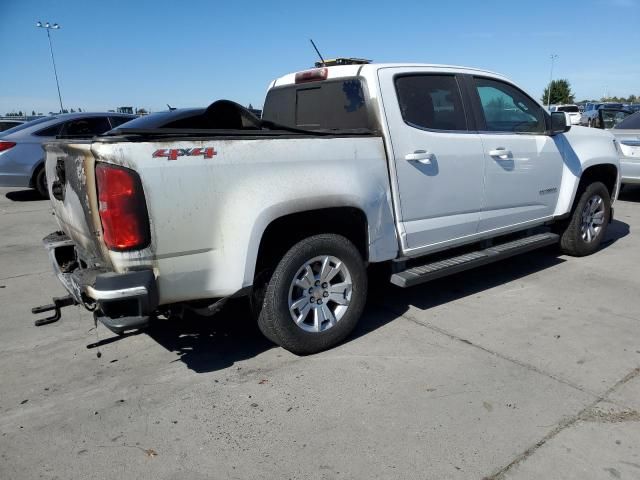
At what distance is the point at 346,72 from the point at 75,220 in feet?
7.44

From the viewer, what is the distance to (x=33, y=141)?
382 inches

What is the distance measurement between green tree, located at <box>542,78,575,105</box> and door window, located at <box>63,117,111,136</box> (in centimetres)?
7602

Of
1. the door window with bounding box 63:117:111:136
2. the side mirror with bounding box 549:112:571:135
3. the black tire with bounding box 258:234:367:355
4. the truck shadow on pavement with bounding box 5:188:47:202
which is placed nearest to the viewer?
the black tire with bounding box 258:234:367:355

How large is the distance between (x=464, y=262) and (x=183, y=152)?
2.58 meters

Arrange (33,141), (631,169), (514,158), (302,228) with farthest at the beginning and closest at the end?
(33,141) < (631,169) < (514,158) < (302,228)

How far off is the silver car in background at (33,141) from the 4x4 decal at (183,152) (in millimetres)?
7715

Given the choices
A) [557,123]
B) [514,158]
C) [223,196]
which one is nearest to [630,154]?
[557,123]

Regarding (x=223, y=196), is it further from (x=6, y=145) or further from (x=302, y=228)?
(x=6, y=145)

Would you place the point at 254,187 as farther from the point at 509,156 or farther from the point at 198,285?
the point at 509,156

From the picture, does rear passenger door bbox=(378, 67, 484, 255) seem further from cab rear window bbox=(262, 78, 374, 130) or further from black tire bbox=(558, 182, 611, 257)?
black tire bbox=(558, 182, 611, 257)

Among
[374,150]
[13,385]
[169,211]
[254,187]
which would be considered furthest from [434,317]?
[13,385]

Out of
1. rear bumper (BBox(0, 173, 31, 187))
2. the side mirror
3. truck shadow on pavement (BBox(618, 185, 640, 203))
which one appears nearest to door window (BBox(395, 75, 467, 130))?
the side mirror

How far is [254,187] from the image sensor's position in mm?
3066

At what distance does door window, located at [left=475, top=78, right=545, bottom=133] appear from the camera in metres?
4.59
